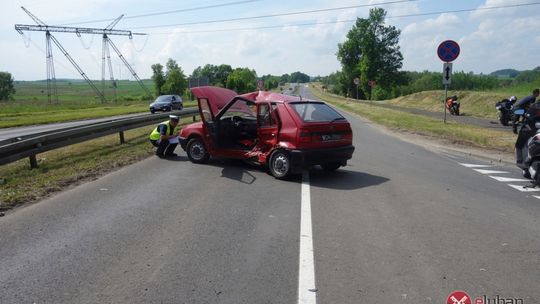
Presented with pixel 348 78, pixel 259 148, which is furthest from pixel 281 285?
pixel 348 78

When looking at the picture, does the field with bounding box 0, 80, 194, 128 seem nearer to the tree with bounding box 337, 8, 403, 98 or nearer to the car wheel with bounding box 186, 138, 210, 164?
the car wheel with bounding box 186, 138, 210, 164

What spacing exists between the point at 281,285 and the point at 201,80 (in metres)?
29.3

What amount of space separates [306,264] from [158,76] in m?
73.4

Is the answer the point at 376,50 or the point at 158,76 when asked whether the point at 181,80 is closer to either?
the point at 158,76

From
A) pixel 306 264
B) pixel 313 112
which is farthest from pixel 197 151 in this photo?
pixel 306 264

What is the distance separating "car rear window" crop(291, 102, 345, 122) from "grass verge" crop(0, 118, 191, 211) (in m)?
4.39

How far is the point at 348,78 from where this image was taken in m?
91.1

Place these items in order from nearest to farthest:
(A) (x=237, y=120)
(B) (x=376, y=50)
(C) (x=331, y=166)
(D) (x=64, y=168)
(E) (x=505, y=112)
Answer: (C) (x=331, y=166) < (D) (x=64, y=168) < (A) (x=237, y=120) < (E) (x=505, y=112) < (B) (x=376, y=50)

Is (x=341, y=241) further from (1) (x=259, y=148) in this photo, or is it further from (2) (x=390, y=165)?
(2) (x=390, y=165)

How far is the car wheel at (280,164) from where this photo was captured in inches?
334

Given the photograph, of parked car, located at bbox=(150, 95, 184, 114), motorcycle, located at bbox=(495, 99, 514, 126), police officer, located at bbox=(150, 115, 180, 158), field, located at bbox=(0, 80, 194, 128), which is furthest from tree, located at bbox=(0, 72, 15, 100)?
motorcycle, located at bbox=(495, 99, 514, 126)

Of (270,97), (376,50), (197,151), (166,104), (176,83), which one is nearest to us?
(270,97)

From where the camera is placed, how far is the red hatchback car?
332 inches

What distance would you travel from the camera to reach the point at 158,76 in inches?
2911
